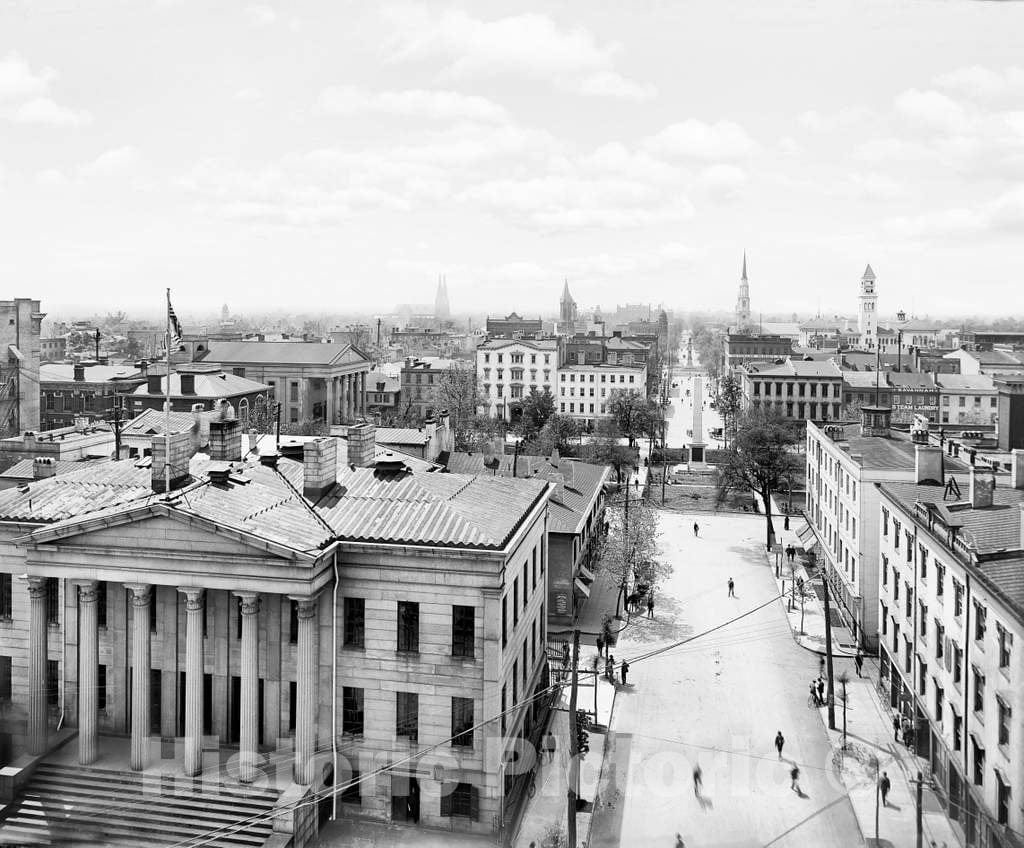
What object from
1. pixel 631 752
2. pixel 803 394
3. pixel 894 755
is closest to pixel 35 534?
pixel 631 752

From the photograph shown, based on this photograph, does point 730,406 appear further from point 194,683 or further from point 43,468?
point 194,683

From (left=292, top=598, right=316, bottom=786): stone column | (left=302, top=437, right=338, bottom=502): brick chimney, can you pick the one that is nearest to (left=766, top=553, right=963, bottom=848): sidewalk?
(left=292, top=598, right=316, bottom=786): stone column

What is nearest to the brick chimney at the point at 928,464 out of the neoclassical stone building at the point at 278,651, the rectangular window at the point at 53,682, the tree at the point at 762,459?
the neoclassical stone building at the point at 278,651

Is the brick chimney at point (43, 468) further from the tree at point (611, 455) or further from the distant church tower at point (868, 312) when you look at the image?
the distant church tower at point (868, 312)

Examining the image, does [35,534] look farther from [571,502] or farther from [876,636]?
[876,636]

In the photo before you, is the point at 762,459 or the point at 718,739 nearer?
the point at 718,739

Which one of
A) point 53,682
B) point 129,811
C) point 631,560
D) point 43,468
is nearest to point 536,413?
point 631,560
